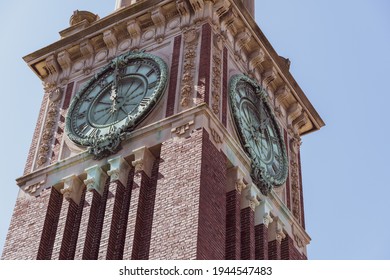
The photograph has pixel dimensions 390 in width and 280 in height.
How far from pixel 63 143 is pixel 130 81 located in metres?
2.70

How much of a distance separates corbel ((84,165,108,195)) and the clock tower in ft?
0.10

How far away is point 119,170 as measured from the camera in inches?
1174

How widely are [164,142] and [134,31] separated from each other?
5.78 metres

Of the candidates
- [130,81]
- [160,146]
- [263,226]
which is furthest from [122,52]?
[263,226]

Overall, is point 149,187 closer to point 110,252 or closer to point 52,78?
point 110,252

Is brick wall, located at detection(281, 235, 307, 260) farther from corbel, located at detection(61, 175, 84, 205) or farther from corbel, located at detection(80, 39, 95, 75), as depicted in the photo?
corbel, located at detection(80, 39, 95, 75)

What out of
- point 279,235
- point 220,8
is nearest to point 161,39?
point 220,8

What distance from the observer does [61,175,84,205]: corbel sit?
30.5m

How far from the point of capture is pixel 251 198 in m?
30.2

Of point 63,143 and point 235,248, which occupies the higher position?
point 63,143

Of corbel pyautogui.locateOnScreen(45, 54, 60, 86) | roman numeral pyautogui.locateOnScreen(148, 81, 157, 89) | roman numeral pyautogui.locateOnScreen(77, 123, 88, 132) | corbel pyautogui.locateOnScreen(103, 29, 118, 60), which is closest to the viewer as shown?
roman numeral pyautogui.locateOnScreen(148, 81, 157, 89)

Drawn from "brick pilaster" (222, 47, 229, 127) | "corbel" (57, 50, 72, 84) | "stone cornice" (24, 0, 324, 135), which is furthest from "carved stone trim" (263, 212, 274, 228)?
"corbel" (57, 50, 72, 84)

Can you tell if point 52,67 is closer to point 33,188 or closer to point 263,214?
point 33,188

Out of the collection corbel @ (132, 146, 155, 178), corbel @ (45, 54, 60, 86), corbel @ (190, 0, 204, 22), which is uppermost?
corbel @ (190, 0, 204, 22)
